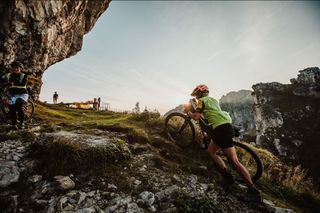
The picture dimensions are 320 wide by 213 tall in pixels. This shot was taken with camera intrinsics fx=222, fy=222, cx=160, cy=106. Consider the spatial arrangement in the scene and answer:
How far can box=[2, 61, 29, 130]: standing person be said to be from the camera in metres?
8.98

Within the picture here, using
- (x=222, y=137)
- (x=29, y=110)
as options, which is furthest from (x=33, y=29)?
(x=222, y=137)

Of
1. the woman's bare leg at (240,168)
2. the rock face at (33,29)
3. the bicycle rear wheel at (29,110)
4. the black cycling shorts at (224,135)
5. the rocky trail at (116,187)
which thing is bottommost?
the rocky trail at (116,187)

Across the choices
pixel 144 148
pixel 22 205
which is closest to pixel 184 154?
pixel 144 148

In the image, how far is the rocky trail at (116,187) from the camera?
14.2 feet

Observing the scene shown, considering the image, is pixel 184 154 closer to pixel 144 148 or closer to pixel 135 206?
pixel 144 148

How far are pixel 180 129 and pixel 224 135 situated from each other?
280 cm

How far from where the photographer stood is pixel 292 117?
279 ft

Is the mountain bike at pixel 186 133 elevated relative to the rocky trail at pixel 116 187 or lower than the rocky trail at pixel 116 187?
elevated

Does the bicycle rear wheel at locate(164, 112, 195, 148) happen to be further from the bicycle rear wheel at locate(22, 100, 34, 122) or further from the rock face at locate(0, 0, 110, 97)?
the rock face at locate(0, 0, 110, 97)

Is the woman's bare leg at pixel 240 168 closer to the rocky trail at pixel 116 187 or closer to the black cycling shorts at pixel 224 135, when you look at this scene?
the black cycling shorts at pixel 224 135

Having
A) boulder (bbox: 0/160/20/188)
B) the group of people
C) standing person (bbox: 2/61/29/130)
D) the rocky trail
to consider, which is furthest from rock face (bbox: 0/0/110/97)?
the group of people

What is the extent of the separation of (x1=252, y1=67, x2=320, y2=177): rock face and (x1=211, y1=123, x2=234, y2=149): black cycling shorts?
76.7m

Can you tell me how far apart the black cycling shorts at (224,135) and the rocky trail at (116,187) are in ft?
3.86

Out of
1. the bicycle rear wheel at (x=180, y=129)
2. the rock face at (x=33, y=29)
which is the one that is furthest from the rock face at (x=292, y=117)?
the rock face at (x=33, y=29)
